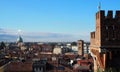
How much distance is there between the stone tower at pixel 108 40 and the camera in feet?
84.8

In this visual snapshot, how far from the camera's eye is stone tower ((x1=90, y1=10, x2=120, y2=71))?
2584 cm

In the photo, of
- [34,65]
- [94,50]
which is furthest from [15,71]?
[94,50]

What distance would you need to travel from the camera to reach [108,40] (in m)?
25.8

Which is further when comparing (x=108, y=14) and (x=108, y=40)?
(x=108, y=14)

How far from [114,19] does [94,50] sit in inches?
136

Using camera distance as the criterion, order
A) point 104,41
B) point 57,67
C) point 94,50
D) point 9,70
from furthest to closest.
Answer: point 57,67, point 9,70, point 94,50, point 104,41

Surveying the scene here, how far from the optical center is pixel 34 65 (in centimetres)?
7906

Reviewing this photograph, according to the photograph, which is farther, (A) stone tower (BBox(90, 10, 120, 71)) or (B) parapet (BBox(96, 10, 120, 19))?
(B) parapet (BBox(96, 10, 120, 19))

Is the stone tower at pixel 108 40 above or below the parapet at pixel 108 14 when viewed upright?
below

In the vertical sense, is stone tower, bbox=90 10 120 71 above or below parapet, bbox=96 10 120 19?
below

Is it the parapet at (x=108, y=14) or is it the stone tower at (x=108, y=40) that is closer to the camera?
the stone tower at (x=108, y=40)

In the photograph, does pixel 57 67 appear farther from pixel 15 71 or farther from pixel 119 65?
pixel 119 65

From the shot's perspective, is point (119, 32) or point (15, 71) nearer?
point (119, 32)

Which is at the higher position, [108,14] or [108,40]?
[108,14]
